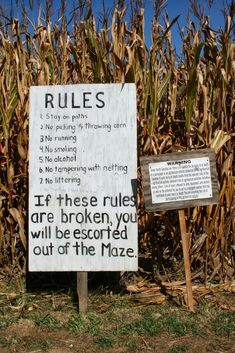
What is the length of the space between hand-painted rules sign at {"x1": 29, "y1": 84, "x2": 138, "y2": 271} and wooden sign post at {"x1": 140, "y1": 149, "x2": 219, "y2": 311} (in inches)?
5.7

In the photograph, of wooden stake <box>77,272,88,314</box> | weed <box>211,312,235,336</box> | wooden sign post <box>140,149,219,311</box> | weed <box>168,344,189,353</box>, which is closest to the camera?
weed <box>168,344,189,353</box>

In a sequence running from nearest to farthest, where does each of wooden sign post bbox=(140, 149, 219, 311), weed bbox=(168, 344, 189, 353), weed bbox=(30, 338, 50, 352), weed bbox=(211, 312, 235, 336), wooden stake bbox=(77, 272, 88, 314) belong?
weed bbox=(168, 344, 189, 353) < weed bbox=(30, 338, 50, 352) < weed bbox=(211, 312, 235, 336) < wooden sign post bbox=(140, 149, 219, 311) < wooden stake bbox=(77, 272, 88, 314)

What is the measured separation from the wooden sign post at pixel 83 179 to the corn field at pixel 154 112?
497 mm

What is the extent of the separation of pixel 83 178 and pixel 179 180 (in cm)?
78

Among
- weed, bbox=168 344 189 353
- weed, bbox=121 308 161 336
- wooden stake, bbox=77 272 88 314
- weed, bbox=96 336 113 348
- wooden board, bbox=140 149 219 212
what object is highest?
wooden board, bbox=140 149 219 212

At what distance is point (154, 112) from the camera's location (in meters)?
4.79

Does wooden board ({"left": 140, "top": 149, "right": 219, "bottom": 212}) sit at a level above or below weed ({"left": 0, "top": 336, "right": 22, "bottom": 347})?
above

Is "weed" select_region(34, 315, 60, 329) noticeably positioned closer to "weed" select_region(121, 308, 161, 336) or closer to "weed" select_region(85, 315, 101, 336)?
"weed" select_region(85, 315, 101, 336)

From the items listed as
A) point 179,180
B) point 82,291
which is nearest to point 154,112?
point 179,180

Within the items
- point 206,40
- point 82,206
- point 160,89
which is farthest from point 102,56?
point 82,206

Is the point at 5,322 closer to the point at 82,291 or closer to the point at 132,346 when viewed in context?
the point at 82,291

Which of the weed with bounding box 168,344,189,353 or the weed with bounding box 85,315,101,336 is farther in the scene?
the weed with bounding box 85,315,101,336

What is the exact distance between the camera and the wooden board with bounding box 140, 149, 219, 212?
438 centimetres

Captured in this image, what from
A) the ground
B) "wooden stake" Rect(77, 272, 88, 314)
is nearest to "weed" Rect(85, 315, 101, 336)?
the ground
